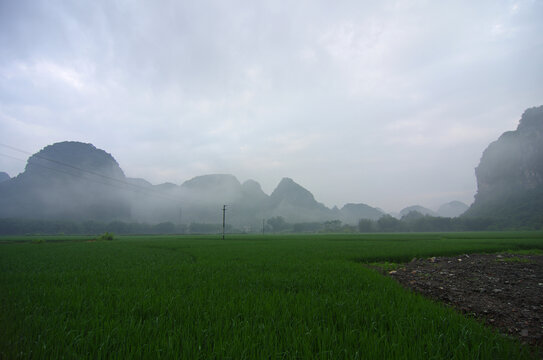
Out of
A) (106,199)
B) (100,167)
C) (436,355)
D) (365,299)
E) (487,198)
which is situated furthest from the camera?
(100,167)

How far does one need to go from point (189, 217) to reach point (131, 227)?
76790mm

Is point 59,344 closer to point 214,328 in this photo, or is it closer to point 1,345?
point 1,345

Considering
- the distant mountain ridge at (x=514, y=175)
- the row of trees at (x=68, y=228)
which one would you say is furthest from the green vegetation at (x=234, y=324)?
the distant mountain ridge at (x=514, y=175)

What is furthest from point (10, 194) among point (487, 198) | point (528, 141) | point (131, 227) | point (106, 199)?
point (528, 141)

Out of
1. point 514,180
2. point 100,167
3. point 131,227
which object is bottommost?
point 131,227

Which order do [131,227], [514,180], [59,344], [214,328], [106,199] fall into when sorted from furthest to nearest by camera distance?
[106,199], [514,180], [131,227], [214,328], [59,344]

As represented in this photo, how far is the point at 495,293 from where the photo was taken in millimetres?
5227

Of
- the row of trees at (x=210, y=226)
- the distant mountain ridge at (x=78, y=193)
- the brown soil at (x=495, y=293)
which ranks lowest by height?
the row of trees at (x=210, y=226)

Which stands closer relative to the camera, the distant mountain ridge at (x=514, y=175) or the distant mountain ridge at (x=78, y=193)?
the distant mountain ridge at (x=514, y=175)

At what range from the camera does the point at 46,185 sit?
513 feet

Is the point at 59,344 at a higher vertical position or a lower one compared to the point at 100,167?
lower

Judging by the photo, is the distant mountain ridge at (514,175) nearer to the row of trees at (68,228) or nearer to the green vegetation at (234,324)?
the green vegetation at (234,324)

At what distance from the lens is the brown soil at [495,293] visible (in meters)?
3.61

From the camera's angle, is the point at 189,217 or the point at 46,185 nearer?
the point at 46,185
